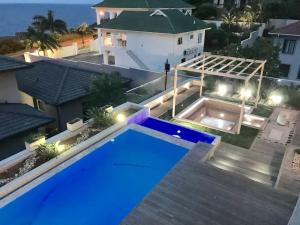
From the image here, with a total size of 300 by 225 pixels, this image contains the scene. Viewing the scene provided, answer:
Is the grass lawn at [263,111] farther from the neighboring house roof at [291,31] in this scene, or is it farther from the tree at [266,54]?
the neighboring house roof at [291,31]

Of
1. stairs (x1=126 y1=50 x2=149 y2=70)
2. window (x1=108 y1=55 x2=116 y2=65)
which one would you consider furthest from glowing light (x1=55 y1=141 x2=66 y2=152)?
window (x1=108 y1=55 x2=116 y2=65)

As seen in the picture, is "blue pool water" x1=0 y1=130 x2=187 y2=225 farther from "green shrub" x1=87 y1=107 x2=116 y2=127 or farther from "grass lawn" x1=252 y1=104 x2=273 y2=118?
"grass lawn" x1=252 y1=104 x2=273 y2=118

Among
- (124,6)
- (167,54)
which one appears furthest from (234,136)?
(124,6)

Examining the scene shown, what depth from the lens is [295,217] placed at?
5.81 metres

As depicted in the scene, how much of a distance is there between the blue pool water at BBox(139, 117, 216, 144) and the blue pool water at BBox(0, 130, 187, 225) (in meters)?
1.29

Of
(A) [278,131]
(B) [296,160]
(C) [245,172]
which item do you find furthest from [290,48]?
(C) [245,172]

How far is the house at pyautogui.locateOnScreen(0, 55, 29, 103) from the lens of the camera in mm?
16734

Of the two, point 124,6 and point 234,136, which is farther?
point 124,6

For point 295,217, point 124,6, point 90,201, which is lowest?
point 90,201

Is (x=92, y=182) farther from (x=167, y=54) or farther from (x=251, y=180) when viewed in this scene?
(x=167, y=54)

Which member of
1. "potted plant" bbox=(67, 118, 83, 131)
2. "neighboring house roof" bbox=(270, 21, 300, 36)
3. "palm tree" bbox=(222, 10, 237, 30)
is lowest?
"potted plant" bbox=(67, 118, 83, 131)

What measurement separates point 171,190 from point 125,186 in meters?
2.67

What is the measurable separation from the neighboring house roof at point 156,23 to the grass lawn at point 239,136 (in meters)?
16.4

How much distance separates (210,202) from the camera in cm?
926
